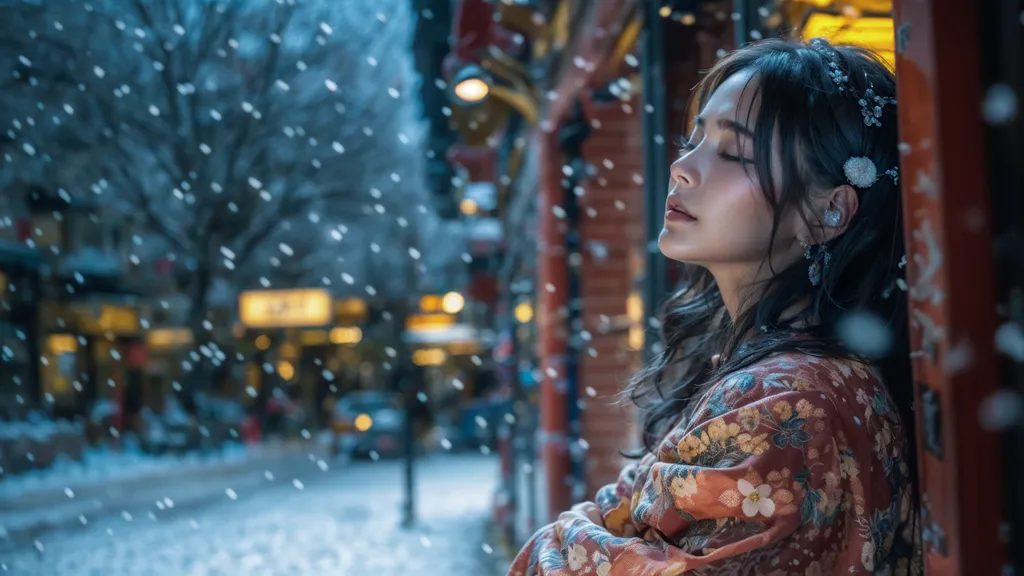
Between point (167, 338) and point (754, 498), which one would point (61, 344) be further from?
point (754, 498)

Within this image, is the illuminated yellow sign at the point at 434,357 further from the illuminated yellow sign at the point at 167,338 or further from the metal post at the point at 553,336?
the metal post at the point at 553,336

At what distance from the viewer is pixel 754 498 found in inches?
51.3

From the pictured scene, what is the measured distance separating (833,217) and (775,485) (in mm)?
496

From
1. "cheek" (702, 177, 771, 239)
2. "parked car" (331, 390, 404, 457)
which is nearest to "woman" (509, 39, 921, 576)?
"cheek" (702, 177, 771, 239)

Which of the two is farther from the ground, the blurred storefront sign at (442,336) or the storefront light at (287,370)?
the blurred storefront sign at (442,336)

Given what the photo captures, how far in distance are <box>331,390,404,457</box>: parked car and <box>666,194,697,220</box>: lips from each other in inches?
842

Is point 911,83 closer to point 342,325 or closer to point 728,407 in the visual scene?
point 728,407

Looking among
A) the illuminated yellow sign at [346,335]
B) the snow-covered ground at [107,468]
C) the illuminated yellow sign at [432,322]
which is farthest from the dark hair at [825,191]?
the illuminated yellow sign at [346,335]

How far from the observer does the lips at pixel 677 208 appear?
162 centimetres

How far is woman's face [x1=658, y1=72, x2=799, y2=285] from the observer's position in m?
1.58

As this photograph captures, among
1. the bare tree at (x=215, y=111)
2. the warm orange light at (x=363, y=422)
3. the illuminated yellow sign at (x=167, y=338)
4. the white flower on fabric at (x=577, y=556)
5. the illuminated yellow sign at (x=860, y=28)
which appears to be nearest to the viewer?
the white flower on fabric at (x=577, y=556)

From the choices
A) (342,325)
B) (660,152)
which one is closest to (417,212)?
(342,325)

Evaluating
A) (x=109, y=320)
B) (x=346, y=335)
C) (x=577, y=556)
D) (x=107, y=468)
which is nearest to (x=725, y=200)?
(x=577, y=556)

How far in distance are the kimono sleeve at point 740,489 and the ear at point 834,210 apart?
0.36 m
